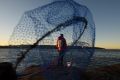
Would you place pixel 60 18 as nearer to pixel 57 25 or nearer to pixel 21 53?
pixel 57 25

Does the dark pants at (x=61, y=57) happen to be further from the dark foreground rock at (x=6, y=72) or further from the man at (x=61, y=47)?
the dark foreground rock at (x=6, y=72)

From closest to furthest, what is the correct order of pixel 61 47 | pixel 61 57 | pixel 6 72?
pixel 6 72, pixel 61 57, pixel 61 47

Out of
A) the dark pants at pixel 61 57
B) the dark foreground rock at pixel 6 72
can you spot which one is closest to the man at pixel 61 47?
the dark pants at pixel 61 57

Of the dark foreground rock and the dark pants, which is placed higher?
the dark pants

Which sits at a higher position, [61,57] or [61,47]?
[61,47]

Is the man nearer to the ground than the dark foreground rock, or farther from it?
farther from it

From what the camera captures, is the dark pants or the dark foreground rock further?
the dark pants

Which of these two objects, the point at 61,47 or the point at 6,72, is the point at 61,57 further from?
the point at 6,72

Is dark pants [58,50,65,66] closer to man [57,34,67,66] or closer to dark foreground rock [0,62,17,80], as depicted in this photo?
man [57,34,67,66]

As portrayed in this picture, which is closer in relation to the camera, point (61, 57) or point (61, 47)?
point (61, 57)

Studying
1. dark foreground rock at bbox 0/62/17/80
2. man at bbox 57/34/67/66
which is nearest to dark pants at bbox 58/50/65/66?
man at bbox 57/34/67/66

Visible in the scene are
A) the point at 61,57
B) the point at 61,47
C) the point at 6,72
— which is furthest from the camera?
the point at 61,47

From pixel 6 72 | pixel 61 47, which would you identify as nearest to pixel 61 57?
pixel 61 47

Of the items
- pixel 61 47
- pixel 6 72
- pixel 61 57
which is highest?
pixel 61 47
